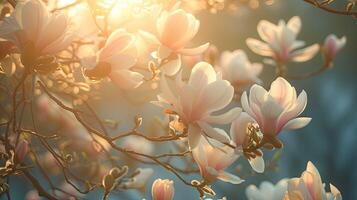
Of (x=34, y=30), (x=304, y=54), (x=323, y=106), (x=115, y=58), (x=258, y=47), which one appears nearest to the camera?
(x=34, y=30)

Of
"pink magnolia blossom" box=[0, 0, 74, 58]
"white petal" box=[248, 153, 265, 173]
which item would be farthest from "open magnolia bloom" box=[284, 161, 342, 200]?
"pink magnolia blossom" box=[0, 0, 74, 58]

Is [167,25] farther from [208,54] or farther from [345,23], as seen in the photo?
[345,23]

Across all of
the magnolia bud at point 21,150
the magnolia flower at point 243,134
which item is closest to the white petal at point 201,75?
the magnolia flower at point 243,134

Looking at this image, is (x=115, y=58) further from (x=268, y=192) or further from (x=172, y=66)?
(x=268, y=192)

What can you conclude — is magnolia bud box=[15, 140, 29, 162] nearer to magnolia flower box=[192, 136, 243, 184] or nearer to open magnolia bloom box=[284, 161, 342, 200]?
magnolia flower box=[192, 136, 243, 184]

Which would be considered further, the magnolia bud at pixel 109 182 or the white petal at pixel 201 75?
the magnolia bud at pixel 109 182

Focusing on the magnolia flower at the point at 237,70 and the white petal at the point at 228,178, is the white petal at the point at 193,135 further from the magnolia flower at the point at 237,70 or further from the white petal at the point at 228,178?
the magnolia flower at the point at 237,70

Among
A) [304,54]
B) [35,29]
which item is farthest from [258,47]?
[35,29]
